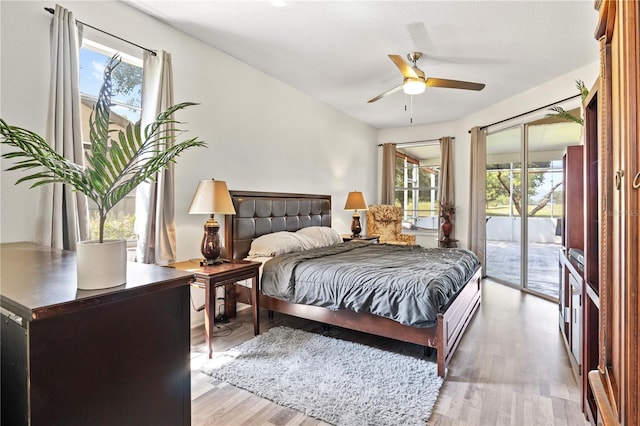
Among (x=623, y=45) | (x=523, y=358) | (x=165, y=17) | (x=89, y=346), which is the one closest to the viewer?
(x=623, y=45)

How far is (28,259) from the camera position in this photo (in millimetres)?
1435

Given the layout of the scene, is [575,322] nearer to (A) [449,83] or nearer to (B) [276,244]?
(A) [449,83]

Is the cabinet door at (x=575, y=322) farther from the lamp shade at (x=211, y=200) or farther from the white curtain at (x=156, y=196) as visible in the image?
the white curtain at (x=156, y=196)

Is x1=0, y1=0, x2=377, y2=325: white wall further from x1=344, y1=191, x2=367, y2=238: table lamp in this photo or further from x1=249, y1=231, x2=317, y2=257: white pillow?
x1=249, y1=231, x2=317, y2=257: white pillow

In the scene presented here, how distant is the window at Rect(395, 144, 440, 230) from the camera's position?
21.8 feet

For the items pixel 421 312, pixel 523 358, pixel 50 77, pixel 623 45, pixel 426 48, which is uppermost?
pixel 426 48

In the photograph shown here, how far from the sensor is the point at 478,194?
5387mm

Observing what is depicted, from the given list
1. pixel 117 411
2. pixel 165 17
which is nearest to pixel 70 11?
pixel 165 17

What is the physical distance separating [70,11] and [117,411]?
2.68 metres

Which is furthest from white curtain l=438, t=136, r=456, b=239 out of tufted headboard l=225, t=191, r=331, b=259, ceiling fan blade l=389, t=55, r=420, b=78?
ceiling fan blade l=389, t=55, r=420, b=78

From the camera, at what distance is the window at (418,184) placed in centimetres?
663

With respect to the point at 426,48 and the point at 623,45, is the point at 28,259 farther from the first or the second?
the point at 426,48

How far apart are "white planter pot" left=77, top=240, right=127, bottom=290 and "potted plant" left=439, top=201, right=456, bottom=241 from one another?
5724mm

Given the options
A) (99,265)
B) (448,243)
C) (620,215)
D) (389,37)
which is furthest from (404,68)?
(448,243)
